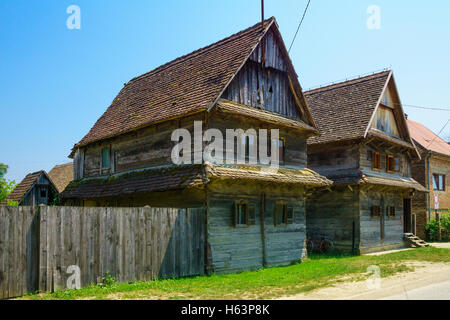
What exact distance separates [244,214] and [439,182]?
22106 mm

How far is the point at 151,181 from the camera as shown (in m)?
16.2

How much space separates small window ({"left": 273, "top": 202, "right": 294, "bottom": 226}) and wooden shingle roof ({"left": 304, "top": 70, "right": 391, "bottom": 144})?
5462mm

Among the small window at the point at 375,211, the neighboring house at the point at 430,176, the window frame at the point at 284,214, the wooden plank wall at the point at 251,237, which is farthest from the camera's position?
the neighboring house at the point at 430,176

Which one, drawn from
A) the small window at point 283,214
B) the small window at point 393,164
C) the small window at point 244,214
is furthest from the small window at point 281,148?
the small window at point 393,164

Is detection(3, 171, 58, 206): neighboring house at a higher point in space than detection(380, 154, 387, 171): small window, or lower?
lower

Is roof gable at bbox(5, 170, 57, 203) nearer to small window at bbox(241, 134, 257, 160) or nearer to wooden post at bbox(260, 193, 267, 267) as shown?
Result: small window at bbox(241, 134, 257, 160)

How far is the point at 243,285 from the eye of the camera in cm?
1202

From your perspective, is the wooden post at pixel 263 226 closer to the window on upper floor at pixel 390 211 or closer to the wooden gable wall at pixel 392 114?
the wooden gable wall at pixel 392 114

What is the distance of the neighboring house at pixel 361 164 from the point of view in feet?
73.6

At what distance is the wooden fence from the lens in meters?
10.0

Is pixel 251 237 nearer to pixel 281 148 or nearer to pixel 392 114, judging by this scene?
pixel 281 148

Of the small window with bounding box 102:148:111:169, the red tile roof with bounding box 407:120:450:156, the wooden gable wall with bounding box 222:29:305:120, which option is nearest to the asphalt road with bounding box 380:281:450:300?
the wooden gable wall with bounding box 222:29:305:120

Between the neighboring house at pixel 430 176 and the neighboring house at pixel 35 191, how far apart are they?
25.7 meters
